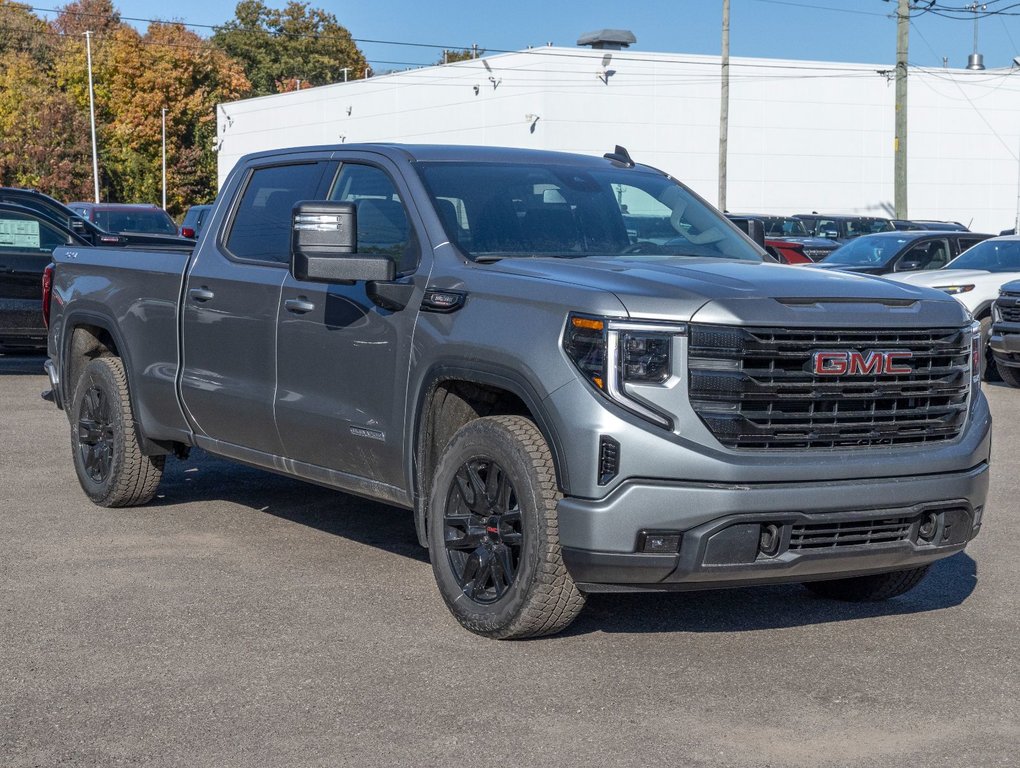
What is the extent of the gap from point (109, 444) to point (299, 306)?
2194 mm

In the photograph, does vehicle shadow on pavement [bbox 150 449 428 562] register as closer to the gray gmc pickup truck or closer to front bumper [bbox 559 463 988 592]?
the gray gmc pickup truck

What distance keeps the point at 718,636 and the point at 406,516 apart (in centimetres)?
284

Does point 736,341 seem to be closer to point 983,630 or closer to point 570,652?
point 570,652

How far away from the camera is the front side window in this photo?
626 cm

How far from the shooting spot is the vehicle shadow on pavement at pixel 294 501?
25.1ft

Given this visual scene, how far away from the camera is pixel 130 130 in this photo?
8669 centimetres

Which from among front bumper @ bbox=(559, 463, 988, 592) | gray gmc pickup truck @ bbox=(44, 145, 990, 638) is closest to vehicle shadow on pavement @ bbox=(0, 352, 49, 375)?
gray gmc pickup truck @ bbox=(44, 145, 990, 638)

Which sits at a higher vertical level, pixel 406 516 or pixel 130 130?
pixel 130 130

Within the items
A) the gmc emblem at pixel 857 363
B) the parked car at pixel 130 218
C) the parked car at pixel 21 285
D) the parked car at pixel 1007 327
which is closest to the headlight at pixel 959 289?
the parked car at pixel 1007 327

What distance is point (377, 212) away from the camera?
652cm

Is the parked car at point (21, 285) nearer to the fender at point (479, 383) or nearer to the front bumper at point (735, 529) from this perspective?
the fender at point (479, 383)

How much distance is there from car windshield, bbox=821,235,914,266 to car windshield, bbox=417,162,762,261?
13.1 metres

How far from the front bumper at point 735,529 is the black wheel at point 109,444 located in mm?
3667

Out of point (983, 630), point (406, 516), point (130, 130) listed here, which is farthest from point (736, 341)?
point (130, 130)
